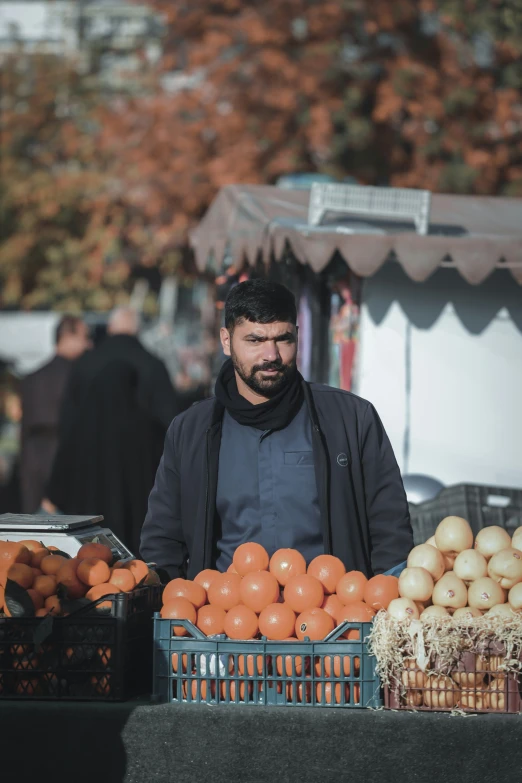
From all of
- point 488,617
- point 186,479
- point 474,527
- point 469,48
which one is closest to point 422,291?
point 474,527

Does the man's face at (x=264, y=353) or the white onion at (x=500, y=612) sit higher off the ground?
the man's face at (x=264, y=353)

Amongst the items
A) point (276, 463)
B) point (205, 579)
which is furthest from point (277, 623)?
point (276, 463)

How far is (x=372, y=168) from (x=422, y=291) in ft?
27.6

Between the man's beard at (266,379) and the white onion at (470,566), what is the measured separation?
88cm

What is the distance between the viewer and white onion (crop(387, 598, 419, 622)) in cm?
320

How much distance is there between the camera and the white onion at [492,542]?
139 inches

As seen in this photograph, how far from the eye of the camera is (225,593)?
3.51 meters

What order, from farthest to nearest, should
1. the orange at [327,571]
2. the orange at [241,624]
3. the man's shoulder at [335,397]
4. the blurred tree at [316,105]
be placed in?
the blurred tree at [316,105], the man's shoulder at [335,397], the orange at [327,571], the orange at [241,624]

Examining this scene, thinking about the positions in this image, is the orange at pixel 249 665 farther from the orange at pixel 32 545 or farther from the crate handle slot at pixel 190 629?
the orange at pixel 32 545

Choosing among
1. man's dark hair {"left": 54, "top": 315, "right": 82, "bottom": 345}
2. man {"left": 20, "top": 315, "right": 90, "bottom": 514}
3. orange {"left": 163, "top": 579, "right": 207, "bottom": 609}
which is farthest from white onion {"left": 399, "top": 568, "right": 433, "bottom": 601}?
man's dark hair {"left": 54, "top": 315, "right": 82, "bottom": 345}

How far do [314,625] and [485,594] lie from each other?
47 cm

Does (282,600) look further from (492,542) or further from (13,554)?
(13,554)

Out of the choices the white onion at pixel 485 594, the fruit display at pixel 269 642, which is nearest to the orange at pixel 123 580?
the fruit display at pixel 269 642

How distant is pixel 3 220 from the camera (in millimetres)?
23406
